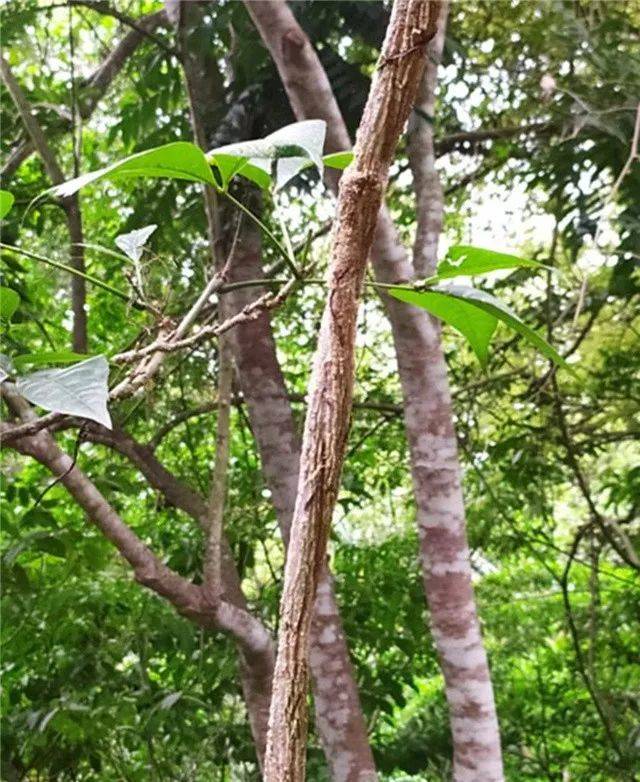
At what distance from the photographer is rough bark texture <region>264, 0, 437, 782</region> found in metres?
0.22

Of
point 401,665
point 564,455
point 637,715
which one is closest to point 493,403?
point 564,455

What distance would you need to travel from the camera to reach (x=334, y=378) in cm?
25

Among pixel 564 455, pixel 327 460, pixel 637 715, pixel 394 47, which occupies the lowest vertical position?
pixel 327 460

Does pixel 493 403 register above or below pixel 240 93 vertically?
below

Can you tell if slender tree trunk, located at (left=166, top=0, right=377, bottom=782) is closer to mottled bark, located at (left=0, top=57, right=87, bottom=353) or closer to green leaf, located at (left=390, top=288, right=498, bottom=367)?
mottled bark, located at (left=0, top=57, right=87, bottom=353)

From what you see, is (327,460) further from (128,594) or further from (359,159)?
(128,594)

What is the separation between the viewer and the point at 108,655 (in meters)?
1.35

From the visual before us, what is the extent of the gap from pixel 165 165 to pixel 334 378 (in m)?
0.09

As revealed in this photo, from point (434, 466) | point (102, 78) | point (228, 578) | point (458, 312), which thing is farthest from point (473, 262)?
point (102, 78)

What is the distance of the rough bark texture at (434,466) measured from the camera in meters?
0.89

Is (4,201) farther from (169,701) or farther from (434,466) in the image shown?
(169,701)

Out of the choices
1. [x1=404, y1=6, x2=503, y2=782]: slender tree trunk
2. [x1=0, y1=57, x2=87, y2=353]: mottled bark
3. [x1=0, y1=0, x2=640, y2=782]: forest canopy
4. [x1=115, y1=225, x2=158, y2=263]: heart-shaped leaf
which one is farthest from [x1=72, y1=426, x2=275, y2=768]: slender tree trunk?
[x1=115, y1=225, x2=158, y2=263]: heart-shaped leaf

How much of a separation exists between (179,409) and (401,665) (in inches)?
25.2

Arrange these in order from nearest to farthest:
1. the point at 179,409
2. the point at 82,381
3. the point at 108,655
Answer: the point at 82,381
the point at 108,655
the point at 179,409
